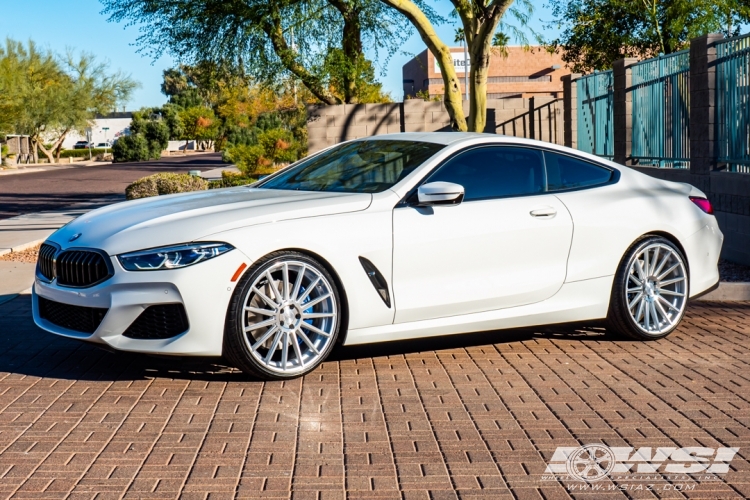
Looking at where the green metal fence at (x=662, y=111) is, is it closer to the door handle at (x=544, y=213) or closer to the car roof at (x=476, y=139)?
the car roof at (x=476, y=139)

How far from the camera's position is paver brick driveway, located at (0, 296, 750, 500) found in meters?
4.55

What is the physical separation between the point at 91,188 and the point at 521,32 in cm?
2040

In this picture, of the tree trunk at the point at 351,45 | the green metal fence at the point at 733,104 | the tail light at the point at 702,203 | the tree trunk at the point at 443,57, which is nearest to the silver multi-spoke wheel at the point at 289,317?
the tail light at the point at 702,203

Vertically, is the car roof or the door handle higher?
the car roof

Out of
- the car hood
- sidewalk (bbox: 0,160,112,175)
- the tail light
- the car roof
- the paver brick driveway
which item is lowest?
the paver brick driveway

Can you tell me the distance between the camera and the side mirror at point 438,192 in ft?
22.0

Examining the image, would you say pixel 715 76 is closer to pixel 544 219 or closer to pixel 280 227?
pixel 544 219

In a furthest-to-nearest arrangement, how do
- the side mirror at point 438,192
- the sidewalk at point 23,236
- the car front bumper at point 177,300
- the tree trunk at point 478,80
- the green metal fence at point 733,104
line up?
the tree trunk at point 478,80 → the green metal fence at point 733,104 → the sidewalk at point 23,236 → the side mirror at point 438,192 → the car front bumper at point 177,300

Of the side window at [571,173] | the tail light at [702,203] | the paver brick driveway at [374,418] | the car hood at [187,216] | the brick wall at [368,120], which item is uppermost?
the brick wall at [368,120]

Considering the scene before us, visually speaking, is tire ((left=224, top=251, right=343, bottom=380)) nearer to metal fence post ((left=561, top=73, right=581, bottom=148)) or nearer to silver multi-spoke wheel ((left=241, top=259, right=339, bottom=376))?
silver multi-spoke wheel ((left=241, top=259, right=339, bottom=376))

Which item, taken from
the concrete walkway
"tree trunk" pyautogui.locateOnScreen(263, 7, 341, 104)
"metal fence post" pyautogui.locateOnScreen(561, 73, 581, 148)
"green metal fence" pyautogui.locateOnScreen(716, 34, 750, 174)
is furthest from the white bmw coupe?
"tree trunk" pyautogui.locateOnScreen(263, 7, 341, 104)

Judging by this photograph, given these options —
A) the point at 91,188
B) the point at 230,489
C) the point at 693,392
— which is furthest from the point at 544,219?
the point at 91,188

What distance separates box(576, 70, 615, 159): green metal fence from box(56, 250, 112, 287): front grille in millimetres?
12569

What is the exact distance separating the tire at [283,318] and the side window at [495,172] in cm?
116
